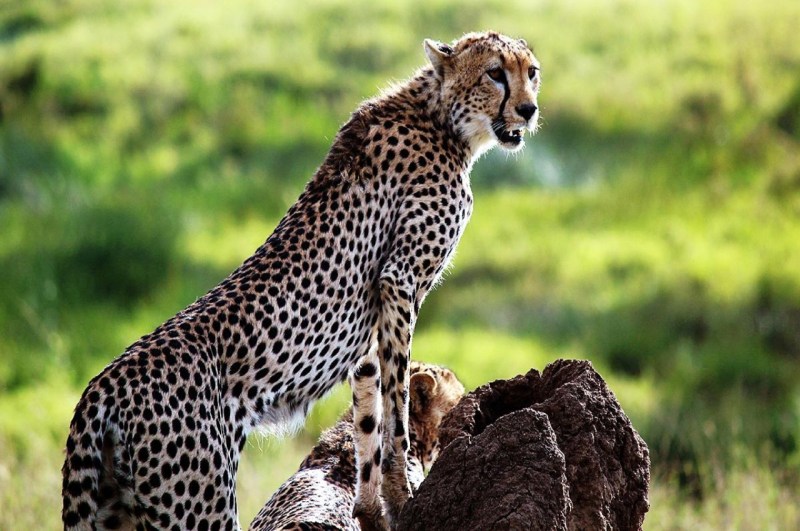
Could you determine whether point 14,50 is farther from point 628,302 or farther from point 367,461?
point 367,461

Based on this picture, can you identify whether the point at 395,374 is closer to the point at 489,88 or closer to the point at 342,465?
the point at 342,465

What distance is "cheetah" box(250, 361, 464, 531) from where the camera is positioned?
4.48 m

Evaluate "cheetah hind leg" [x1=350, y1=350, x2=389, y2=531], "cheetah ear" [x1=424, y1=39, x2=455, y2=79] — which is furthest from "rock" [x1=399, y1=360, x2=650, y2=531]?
"cheetah ear" [x1=424, y1=39, x2=455, y2=79]

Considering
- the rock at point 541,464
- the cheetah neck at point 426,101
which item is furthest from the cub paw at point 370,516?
the cheetah neck at point 426,101

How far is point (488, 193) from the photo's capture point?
13.8 metres

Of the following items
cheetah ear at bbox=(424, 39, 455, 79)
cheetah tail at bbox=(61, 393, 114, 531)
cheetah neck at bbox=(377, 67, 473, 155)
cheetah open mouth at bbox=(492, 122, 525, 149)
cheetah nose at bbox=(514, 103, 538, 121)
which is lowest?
cheetah tail at bbox=(61, 393, 114, 531)

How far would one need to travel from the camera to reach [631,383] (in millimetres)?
11219

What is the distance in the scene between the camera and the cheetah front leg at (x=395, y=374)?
4.53 metres

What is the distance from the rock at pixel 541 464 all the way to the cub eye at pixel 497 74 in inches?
45.2

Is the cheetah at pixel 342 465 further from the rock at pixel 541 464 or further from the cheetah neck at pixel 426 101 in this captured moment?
the cheetah neck at pixel 426 101

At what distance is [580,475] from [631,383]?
24.1 feet

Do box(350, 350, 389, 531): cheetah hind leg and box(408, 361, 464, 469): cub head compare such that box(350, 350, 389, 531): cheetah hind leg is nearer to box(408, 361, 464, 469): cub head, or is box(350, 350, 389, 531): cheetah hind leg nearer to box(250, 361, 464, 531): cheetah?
box(250, 361, 464, 531): cheetah

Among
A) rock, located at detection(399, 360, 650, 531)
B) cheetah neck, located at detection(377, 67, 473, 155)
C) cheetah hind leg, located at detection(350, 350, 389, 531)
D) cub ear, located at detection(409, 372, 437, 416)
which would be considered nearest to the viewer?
rock, located at detection(399, 360, 650, 531)

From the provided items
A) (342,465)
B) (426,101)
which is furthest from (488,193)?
(342,465)
